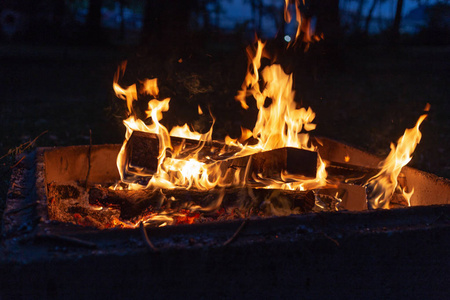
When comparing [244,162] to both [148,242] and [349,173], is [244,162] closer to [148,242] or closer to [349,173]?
[349,173]

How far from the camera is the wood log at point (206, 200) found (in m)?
3.06

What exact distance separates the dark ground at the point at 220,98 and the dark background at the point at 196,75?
0.09ft

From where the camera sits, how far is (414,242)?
2334 millimetres

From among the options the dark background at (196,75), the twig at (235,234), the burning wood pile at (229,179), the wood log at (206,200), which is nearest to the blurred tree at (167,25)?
the dark background at (196,75)

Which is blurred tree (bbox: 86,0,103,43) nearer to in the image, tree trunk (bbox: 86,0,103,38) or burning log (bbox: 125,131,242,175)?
tree trunk (bbox: 86,0,103,38)

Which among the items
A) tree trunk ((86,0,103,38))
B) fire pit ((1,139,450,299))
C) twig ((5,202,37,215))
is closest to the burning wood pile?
twig ((5,202,37,215))

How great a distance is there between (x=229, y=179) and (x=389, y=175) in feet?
4.07

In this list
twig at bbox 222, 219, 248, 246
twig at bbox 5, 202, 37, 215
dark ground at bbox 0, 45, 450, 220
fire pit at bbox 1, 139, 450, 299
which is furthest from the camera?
dark ground at bbox 0, 45, 450, 220

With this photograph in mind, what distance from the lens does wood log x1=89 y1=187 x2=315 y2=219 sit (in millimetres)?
3057

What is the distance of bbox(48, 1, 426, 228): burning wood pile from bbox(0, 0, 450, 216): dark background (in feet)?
3.57

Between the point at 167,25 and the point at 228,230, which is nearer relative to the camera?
the point at 228,230

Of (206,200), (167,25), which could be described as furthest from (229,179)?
(167,25)

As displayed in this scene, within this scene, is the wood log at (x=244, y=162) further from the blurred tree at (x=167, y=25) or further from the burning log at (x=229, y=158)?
the blurred tree at (x=167, y=25)

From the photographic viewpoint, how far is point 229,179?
11.5ft
